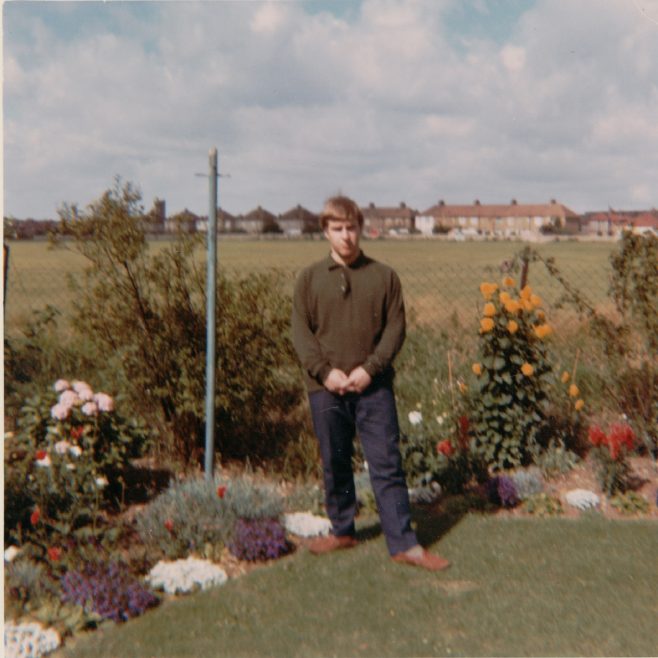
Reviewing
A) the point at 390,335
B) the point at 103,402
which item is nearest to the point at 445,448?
the point at 390,335

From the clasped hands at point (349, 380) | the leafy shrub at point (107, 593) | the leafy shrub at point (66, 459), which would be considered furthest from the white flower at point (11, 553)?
the clasped hands at point (349, 380)

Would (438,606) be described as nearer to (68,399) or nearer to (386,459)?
(386,459)

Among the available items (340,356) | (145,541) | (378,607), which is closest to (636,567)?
(378,607)

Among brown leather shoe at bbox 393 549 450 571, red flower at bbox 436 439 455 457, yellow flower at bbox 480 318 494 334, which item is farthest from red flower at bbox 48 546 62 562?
yellow flower at bbox 480 318 494 334

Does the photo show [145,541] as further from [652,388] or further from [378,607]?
[652,388]

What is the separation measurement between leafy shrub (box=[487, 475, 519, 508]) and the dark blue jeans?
105 cm

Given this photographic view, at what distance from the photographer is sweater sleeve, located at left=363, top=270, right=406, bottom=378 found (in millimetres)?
4156

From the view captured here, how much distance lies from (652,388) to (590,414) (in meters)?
0.64

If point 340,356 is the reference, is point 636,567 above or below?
below

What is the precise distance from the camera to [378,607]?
3799mm

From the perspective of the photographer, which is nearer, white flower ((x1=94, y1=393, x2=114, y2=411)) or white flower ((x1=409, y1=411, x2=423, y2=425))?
white flower ((x1=94, y1=393, x2=114, y2=411))

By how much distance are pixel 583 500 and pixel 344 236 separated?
242cm

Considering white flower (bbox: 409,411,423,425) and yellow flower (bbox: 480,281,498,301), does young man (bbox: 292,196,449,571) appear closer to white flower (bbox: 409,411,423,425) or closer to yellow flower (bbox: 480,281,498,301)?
yellow flower (bbox: 480,281,498,301)

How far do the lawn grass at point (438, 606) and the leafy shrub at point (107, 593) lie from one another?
0.07m
